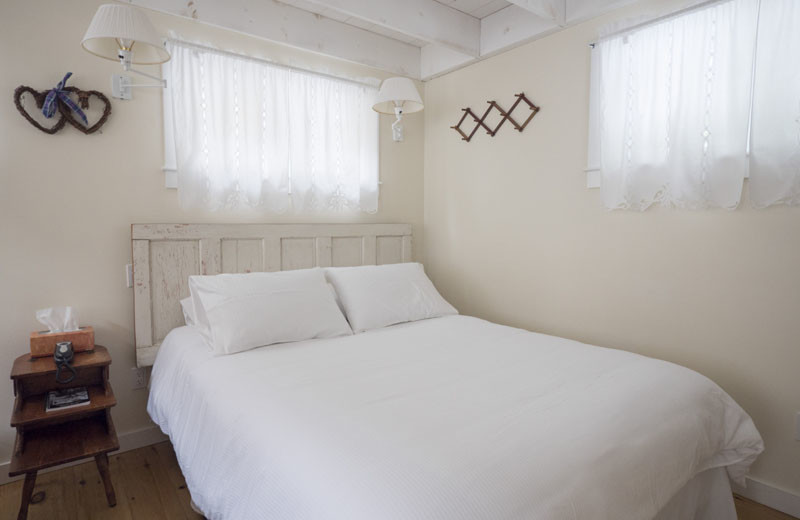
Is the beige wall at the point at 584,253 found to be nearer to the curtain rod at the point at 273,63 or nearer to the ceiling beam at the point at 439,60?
the ceiling beam at the point at 439,60

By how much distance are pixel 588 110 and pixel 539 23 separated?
0.62 m

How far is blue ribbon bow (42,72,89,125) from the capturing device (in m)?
1.98

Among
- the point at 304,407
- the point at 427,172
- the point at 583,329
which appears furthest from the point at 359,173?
the point at 304,407

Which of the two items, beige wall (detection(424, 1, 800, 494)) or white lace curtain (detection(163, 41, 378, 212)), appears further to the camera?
white lace curtain (detection(163, 41, 378, 212))

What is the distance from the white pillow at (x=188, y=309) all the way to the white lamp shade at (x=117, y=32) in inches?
45.7

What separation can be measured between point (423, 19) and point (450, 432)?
244 cm

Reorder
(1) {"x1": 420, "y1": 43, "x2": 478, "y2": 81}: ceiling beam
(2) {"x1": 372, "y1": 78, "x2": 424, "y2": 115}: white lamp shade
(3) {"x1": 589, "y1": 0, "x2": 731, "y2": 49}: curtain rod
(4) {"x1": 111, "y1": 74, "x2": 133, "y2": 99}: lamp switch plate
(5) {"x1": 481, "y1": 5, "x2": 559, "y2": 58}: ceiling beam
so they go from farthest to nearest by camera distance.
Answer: (1) {"x1": 420, "y1": 43, "x2": 478, "y2": 81}: ceiling beam, (2) {"x1": 372, "y1": 78, "x2": 424, "y2": 115}: white lamp shade, (5) {"x1": 481, "y1": 5, "x2": 559, "y2": 58}: ceiling beam, (4) {"x1": 111, "y1": 74, "x2": 133, "y2": 99}: lamp switch plate, (3) {"x1": 589, "y1": 0, "x2": 731, "y2": 49}: curtain rod

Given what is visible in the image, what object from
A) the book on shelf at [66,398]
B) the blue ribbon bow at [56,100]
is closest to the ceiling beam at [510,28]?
the blue ribbon bow at [56,100]

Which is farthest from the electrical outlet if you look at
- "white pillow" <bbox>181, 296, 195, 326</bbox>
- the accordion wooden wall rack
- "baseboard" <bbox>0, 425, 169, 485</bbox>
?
the accordion wooden wall rack

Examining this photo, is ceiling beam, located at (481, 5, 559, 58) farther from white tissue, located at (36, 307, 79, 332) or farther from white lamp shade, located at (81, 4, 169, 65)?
white tissue, located at (36, 307, 79, 332)

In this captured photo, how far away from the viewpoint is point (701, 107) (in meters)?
1.93

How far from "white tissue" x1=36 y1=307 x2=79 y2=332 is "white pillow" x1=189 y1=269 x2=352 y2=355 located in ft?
1.73

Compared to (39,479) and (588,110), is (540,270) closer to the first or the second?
(588,110)

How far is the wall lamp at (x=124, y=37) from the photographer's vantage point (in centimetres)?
169
